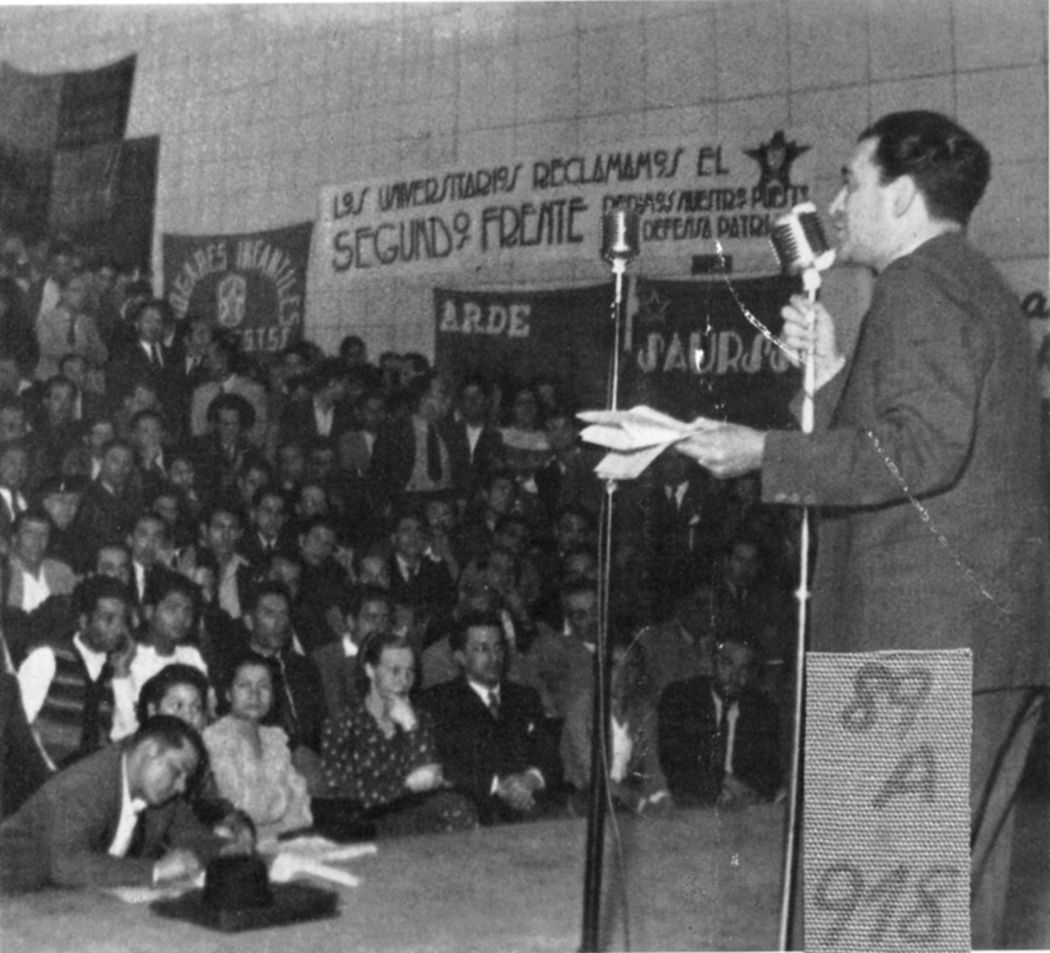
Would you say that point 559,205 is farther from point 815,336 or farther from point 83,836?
point 83,836

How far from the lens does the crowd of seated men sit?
225 cm

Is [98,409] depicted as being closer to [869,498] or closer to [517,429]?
[517,429]

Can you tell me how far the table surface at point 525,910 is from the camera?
7.09 feet

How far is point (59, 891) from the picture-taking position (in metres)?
2.22

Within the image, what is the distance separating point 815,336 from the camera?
1926mm

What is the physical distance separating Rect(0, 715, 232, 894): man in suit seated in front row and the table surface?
0.04 m

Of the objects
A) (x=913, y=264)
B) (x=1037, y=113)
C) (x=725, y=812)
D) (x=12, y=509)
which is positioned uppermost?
(x=1037, y=113)

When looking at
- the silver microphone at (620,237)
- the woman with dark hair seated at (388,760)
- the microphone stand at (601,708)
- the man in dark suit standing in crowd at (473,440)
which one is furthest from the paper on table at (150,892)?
the silver microphone at (620,237)

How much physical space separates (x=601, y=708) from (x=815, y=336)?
624 mm

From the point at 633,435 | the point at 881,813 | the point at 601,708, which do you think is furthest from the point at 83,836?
the point at 881,813

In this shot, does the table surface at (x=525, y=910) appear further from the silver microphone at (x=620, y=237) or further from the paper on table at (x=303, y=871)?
the silver microphone at (x=620, y=237)

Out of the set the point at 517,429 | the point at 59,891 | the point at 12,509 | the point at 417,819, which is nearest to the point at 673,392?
the point at 517,429

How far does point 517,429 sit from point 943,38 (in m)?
0.96

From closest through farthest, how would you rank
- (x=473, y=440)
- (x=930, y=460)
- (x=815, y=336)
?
(x=930, y=460) → (x=815, y=336) → (x=473, y=440)
